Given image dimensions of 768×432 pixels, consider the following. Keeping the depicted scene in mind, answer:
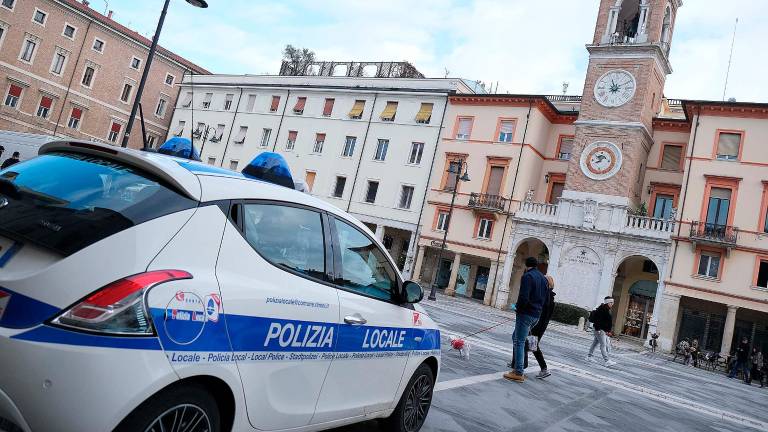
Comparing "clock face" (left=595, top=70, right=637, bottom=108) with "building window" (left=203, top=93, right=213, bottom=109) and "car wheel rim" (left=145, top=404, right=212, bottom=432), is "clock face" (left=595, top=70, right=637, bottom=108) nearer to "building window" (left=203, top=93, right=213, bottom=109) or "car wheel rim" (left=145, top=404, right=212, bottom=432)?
"car wheel rim" (left=145, top=404, right=212, bottom=432)

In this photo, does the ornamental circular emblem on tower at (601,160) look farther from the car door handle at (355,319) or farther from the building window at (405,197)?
the car door handle at (355,319)

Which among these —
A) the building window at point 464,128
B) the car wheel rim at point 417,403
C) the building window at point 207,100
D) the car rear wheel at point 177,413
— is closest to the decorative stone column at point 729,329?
the building window at point 464,128

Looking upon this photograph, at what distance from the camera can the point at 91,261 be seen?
2242 millimetres

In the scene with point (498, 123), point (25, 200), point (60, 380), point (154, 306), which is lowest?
point (60, 380)

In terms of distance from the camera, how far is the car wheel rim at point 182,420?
226 centimetres

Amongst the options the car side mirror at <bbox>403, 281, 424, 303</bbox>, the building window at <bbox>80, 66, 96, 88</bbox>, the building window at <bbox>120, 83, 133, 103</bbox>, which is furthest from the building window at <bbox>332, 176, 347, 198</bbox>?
the car side mirror at <bbox>403, 281, 424, 303</bbox>

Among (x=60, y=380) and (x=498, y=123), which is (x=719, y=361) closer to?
(x=498, y=123)

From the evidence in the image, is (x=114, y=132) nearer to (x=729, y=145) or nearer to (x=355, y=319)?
(x=729, y=145)

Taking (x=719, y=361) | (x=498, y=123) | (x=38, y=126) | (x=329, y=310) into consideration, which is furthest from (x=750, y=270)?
(x=38, y=126)

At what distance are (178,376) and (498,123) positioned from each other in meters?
34.4

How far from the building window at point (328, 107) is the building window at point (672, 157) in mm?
23491

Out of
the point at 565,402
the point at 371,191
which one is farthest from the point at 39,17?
the point at 565,402

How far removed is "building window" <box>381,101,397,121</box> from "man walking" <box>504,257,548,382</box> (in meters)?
30.9

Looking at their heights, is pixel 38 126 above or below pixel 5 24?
below
